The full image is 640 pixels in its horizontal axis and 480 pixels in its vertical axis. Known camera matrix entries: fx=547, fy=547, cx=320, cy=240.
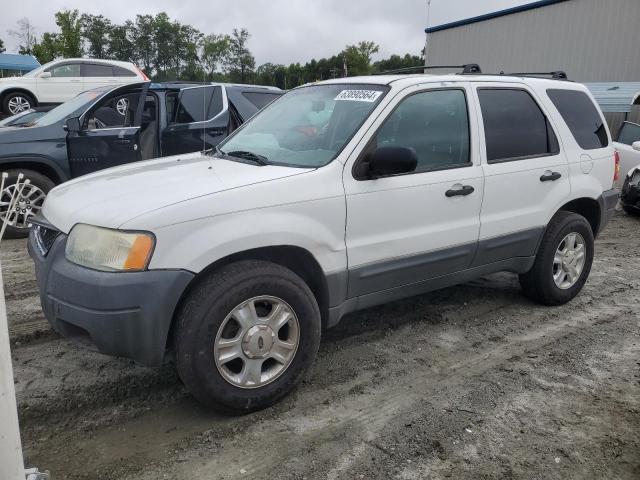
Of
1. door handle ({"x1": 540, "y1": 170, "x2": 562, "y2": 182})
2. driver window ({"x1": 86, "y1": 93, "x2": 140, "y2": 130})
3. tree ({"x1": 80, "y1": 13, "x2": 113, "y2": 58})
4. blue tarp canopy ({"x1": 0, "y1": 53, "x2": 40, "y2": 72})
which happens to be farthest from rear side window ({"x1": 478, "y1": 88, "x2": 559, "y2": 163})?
tree ({"x1": 80, "y1": 13, "x2": 113, "y2": 58})

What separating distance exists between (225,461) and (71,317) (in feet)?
3.38

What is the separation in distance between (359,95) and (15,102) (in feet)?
48.0

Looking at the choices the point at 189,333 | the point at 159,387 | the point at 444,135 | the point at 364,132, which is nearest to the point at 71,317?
the point at 189,333

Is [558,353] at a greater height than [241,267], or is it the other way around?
[241,267]

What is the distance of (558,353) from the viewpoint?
151 inches

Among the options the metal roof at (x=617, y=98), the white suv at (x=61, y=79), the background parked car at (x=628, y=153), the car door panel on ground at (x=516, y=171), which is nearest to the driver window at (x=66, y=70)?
the white suv at (x=61, y=79)

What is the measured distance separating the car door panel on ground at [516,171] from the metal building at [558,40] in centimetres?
1305

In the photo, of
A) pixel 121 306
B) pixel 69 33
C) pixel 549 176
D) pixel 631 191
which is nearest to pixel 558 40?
pixel 631 191

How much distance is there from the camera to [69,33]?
131 ft

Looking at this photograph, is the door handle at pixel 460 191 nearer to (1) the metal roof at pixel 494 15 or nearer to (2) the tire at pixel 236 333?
(2) the tire at pixel 236 333

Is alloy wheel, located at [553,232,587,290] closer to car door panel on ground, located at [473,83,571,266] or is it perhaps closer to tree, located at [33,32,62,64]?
car door panel on ground, located at [473,83,571,266]

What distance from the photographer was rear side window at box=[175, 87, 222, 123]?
23.2 ft

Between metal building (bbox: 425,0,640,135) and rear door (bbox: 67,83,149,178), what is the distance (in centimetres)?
1385

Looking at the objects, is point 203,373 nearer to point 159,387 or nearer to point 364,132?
point 159,387
